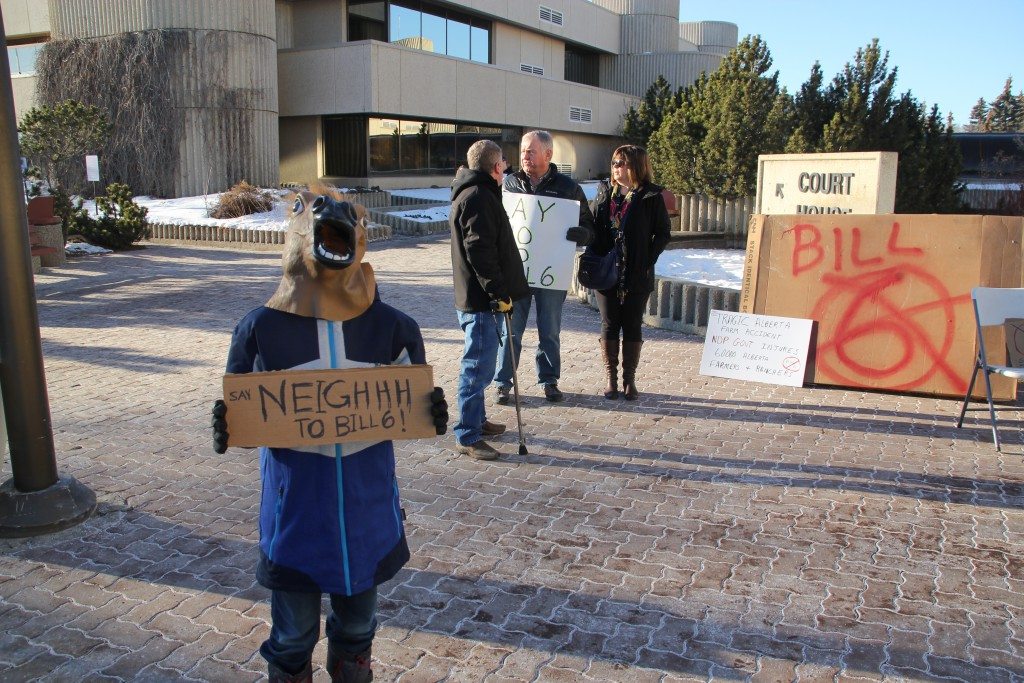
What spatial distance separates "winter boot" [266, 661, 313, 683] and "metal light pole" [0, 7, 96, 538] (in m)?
2.22

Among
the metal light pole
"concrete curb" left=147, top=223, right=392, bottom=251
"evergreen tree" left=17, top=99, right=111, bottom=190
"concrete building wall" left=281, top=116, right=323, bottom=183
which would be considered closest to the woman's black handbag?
the metal light pole

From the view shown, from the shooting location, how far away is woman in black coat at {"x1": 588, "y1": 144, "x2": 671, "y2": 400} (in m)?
6.39

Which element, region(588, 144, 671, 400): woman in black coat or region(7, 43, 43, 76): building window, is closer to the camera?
region(588, 144, 671, 400): woman in black coat

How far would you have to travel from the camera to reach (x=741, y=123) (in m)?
15.4

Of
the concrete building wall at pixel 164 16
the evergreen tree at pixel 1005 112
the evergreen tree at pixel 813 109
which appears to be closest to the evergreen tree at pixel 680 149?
the evergreen tree at pixel 813 109

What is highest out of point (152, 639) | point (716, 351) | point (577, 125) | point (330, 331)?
point (577, 125)

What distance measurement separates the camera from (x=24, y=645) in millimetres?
3209

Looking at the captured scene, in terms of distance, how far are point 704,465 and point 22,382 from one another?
386 centimetres

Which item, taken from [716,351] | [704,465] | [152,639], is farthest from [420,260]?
[152,639]

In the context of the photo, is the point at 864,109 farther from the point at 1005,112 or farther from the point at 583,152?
the point at 1005,112

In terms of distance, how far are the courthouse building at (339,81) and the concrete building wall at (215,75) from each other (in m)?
0.03

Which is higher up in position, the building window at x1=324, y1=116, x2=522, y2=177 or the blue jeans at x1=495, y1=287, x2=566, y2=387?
the building window at x1=324, y1=116, x2=522, y2=177

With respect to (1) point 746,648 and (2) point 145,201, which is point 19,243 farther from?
(2) point 145,201

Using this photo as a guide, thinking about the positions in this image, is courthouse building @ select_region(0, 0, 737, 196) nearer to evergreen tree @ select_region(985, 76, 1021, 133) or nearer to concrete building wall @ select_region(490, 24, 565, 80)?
concrete building wall @ select_region(490, 24, 565, 80)
